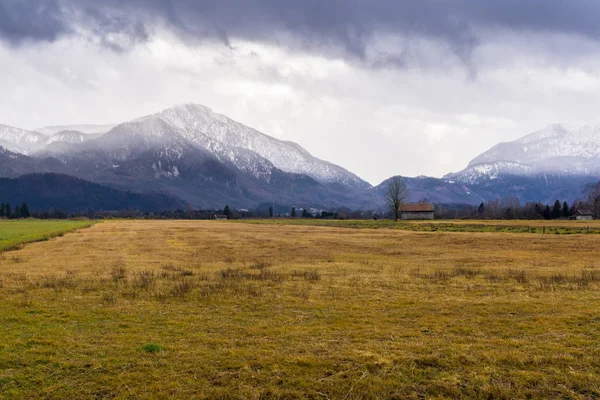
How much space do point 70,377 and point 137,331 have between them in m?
4.10

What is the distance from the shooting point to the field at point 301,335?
1008 centimetres

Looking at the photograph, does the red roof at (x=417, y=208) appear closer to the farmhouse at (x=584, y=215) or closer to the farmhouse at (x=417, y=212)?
the farmhouse at (x=417, y=212)

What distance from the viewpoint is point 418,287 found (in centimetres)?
2355

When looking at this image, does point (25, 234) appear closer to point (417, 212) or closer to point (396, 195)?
Result: point (396, 195)

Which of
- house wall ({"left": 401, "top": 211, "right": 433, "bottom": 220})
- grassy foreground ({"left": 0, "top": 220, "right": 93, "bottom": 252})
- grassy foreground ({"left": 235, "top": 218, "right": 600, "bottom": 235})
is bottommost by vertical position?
grassy foreground ({"left": 0, "top": 220, "right": 93, "bottom": 252})

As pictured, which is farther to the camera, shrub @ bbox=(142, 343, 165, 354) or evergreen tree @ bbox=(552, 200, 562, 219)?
evergreen tree @ bbox=(552, 200, 562, 219)

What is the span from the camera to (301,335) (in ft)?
46.1

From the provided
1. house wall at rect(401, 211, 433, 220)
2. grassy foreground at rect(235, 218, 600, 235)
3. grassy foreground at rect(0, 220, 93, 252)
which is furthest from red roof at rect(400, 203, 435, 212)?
grassy foreground at rect(0, 220, 93, 252)

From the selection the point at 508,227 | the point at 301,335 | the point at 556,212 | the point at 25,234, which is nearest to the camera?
the point at 301,335

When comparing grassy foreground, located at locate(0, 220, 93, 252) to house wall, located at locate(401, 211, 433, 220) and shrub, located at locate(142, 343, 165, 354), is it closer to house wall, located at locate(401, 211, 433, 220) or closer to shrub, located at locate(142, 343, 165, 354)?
shrub, located at locate(142, 343, 165, 354)

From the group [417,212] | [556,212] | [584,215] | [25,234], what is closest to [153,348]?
[25,234]

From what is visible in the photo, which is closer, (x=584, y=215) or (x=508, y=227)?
(x=508, y=227)

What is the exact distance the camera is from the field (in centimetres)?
1008

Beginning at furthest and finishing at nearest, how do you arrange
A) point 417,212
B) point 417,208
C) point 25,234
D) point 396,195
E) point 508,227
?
point 417,208 → point 417,212 → point 396,195 → point 508,227 → point 25,234
